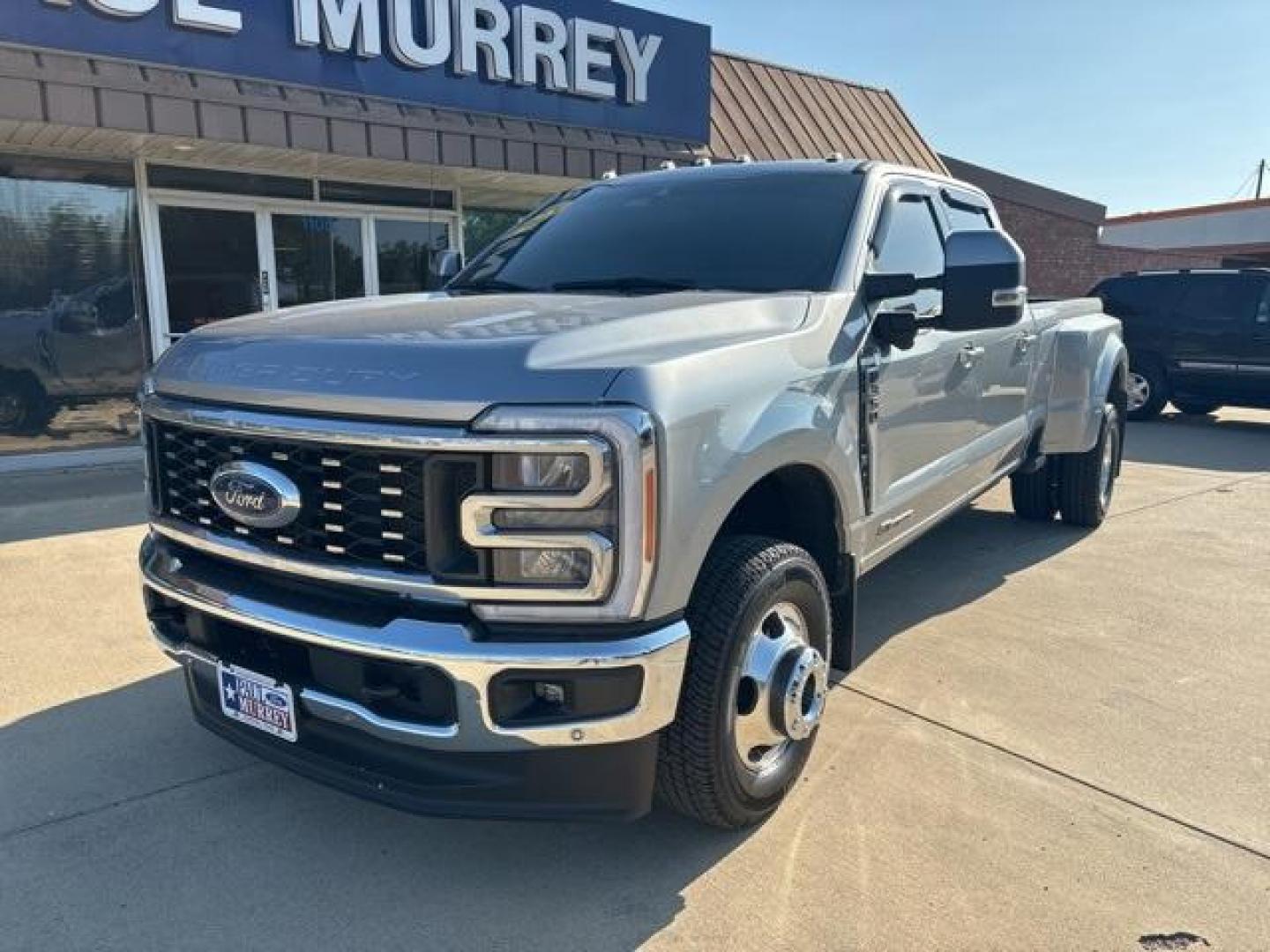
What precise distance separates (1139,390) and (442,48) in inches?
369

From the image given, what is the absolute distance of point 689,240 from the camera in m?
3.57

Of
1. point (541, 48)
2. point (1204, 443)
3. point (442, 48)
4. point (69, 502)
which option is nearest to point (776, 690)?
point (69, 502)

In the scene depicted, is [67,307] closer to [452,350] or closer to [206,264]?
[206,264]

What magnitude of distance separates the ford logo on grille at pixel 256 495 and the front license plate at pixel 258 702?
40 centimetres

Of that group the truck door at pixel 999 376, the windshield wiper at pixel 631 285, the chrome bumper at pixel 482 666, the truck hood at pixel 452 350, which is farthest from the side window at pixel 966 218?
the chrome bumper at pixel 482 666

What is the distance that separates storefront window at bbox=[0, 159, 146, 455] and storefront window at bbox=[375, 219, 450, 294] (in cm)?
243

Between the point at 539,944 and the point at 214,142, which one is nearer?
the point at 539,944

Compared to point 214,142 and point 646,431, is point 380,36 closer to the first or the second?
point 214,142

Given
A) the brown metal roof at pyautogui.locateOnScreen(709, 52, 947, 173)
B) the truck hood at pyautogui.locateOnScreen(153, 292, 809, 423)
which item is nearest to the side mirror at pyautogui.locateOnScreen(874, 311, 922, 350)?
the truck hood at pyautogui.locateOnScreen(153, 292, 809, 423)

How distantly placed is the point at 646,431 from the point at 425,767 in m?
0.96

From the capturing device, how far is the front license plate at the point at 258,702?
8.01 feet

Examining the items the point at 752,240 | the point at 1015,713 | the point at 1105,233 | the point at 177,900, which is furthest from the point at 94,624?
the point at 1105,233

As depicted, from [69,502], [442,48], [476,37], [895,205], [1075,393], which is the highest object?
[476,37]

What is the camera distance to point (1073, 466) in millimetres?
6148
